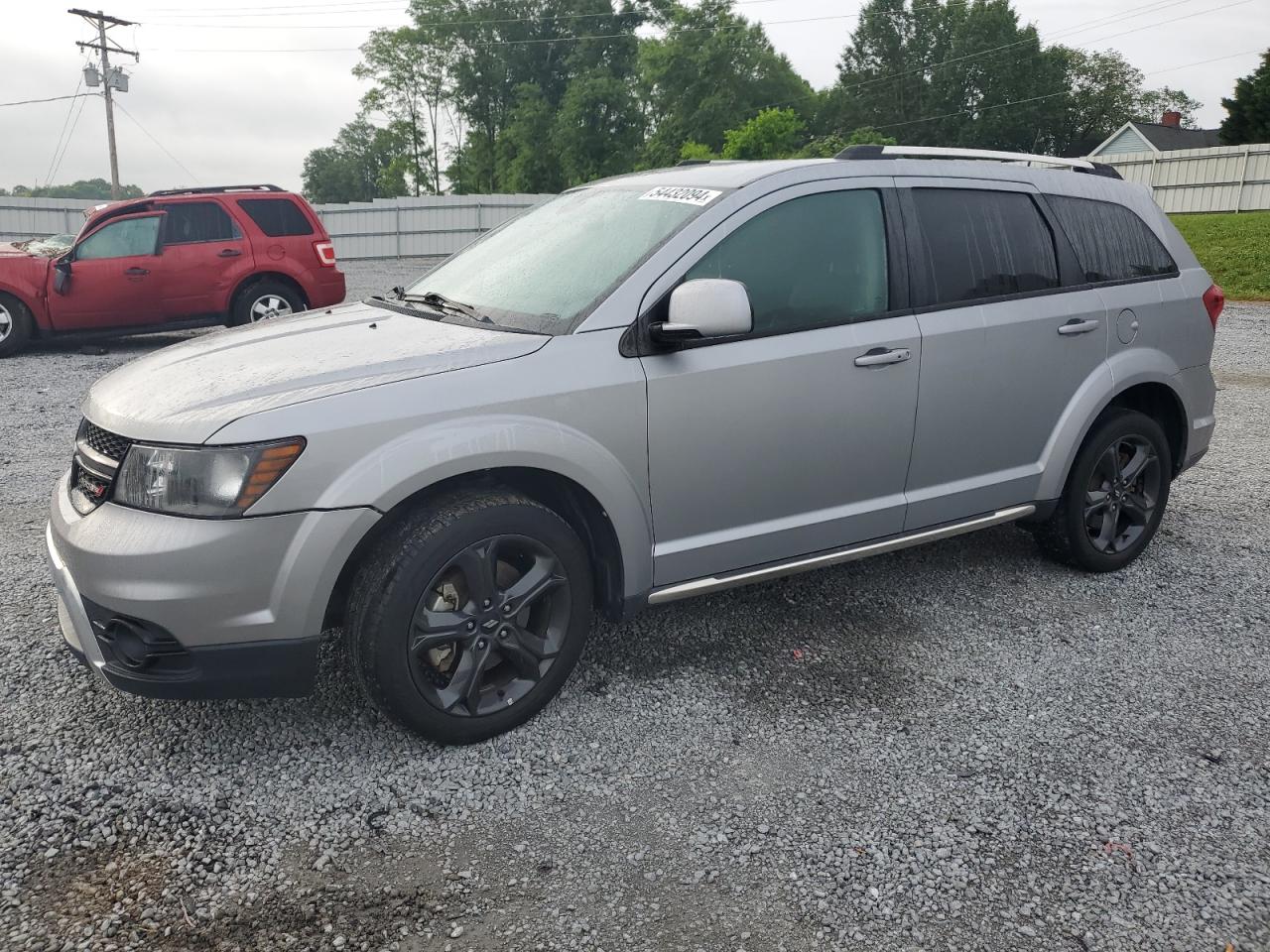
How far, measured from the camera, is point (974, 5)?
75438 millimetres

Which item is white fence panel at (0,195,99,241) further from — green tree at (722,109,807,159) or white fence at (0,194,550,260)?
green tree at (722,109,807,159)

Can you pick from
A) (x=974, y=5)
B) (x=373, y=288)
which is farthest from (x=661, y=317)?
(x=974, y=5)

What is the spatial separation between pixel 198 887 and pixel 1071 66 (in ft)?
289

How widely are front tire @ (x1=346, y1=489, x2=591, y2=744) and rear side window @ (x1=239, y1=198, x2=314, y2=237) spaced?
31.8 feet

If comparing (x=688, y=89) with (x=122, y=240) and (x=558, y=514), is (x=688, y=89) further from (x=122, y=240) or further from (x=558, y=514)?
(x=558, y=514)

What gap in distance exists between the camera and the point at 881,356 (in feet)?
12.2

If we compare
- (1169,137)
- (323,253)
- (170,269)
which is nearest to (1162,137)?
(1169,137)

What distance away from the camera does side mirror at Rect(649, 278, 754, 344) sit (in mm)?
3139

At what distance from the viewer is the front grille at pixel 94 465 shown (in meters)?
2.94

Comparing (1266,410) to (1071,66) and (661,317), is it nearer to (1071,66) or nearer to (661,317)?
(661,317)

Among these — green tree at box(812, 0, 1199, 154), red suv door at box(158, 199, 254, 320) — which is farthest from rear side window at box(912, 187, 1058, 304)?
green tree at box(812, 0, 1199, 154)

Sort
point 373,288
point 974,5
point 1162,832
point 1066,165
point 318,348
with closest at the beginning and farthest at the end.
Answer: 1. point 1162,832
2. point 318,348
3. point 1066,165
4. point 373,288
5. point 974,5

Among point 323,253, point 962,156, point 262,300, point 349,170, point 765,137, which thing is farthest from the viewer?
point 349,170

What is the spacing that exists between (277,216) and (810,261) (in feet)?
31.4
